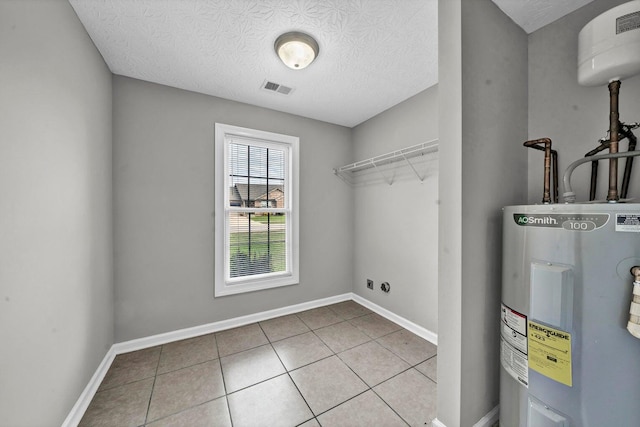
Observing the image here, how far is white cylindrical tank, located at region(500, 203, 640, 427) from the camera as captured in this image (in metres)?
0.88

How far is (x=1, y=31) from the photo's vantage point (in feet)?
3.05

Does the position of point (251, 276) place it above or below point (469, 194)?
below

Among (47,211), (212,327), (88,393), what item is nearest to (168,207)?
(47,211)

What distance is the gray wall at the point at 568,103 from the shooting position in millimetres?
1251

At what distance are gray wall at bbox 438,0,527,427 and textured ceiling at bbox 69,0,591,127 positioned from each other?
339 mm

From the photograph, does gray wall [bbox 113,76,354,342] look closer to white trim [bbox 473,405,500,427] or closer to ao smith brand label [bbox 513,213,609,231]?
white trim [bbox 473,405,500,427]

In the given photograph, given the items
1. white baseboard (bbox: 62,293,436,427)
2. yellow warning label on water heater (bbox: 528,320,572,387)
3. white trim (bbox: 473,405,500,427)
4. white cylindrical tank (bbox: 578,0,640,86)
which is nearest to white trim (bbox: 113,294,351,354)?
white baseboard (bbox: 62,293,436,427)

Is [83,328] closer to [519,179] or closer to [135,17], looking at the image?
[135,17]

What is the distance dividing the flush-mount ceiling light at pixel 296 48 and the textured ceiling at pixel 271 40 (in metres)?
0.04

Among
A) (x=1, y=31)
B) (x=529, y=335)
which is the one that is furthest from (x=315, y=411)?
(x=1, y=31)

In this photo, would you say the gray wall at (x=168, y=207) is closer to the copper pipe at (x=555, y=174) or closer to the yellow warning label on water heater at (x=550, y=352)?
the yellow warning label on water heater at (x=550, y=352)

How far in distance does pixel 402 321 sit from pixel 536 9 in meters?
2.71

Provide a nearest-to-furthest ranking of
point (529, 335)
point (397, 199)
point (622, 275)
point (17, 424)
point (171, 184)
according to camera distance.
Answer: point (622, 275) < point (17, 424) < point (529, 335) < point (171, 184) < point (397, 199)

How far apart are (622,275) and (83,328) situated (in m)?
2.85
